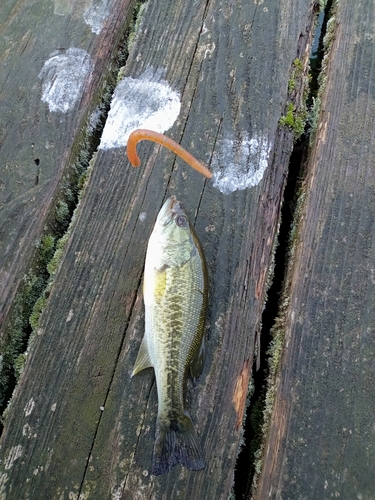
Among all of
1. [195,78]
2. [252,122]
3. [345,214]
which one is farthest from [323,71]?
[345,214]

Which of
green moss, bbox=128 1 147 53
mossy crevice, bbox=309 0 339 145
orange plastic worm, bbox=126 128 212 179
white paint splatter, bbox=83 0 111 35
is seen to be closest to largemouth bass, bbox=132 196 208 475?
orange plastic worm, bbox=126 128 212 179

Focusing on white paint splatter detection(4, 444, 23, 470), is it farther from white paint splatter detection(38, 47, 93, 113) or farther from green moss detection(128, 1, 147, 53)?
green moss detection(128, 1, 147, 53)

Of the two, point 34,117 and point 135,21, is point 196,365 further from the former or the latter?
point 135,21

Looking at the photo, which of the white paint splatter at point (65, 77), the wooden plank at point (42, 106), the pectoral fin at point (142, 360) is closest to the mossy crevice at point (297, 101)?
the wooden plank at point (42, 106)

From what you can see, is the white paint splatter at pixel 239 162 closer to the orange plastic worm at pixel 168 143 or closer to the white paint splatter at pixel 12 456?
the orange plastic worm at pixel 168 143

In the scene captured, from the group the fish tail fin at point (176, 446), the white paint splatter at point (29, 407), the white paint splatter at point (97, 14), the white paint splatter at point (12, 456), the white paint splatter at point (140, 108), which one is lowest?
the fish tail fin at point (176, 446)

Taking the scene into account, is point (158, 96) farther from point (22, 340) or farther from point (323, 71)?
point (22, 340)

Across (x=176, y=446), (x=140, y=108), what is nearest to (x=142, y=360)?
(x=176, y=446)
